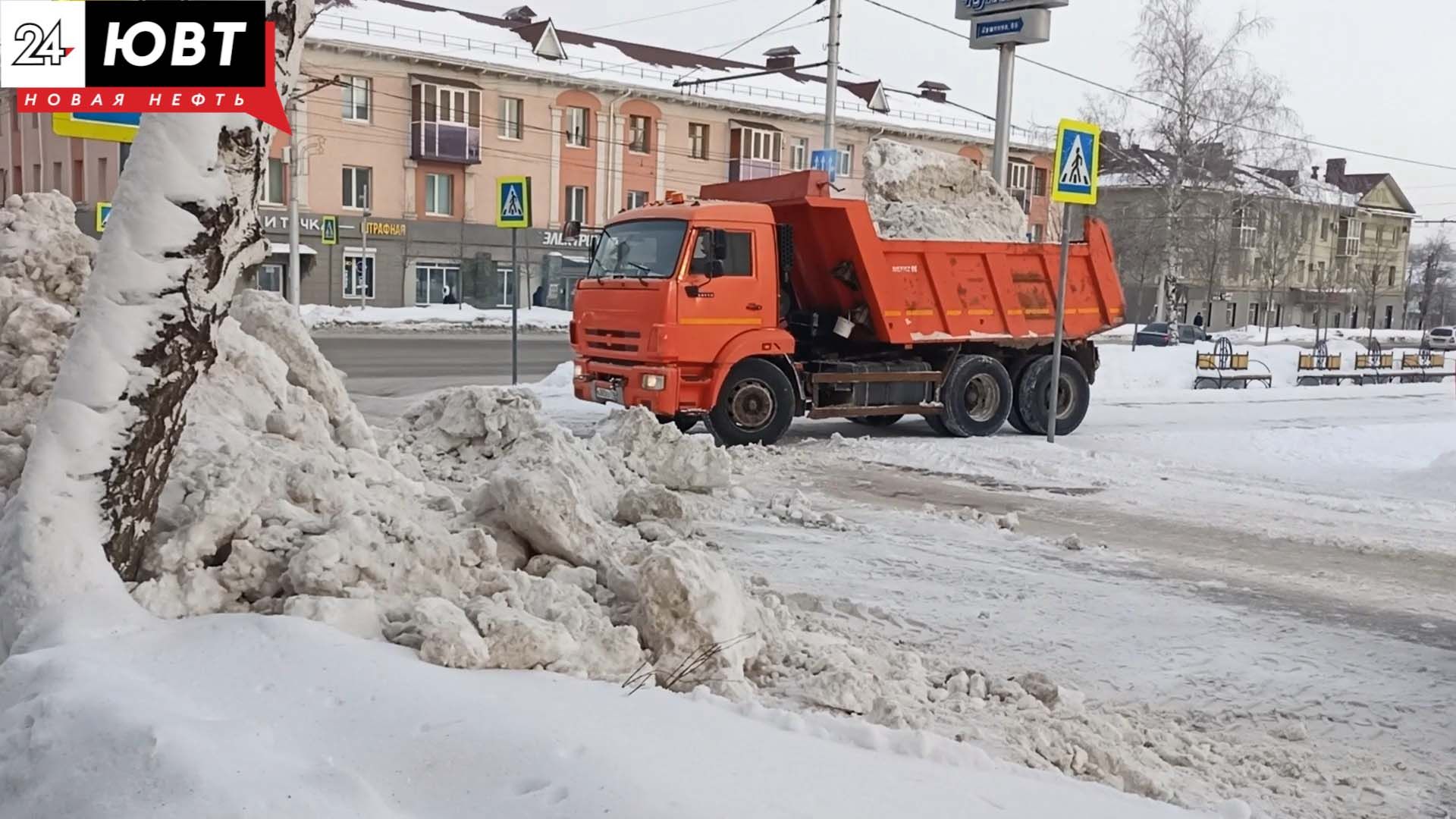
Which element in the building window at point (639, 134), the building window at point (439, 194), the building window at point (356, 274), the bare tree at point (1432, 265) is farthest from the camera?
the bare tree at point (1432, 265)

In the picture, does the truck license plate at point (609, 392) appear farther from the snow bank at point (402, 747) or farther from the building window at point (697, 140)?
the building window at point (697, 140)

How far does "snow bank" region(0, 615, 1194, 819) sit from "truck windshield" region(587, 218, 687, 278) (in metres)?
8.43

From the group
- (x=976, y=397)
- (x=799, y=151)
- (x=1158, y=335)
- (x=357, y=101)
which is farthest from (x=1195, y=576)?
(x=799, y=151)

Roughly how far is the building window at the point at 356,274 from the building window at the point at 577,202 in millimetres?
8316

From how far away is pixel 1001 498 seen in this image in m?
9.95

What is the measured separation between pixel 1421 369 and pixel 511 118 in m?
32.4

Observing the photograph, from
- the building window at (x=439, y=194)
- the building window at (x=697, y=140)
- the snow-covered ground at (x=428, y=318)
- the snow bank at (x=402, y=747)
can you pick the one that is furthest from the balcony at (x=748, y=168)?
the snow bank at (x=402, y=747)

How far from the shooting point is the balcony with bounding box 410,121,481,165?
1716 inches

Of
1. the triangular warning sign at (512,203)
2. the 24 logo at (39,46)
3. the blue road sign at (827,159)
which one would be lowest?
the triangular warning sign at (512,203)

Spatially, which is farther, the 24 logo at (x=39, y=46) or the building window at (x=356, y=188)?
the building window at (x=356, y=188)

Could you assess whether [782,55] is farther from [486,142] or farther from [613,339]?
[613,339]

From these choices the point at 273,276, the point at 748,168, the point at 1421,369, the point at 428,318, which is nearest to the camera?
the point at 1421,369

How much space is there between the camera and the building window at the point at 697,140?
50.3 meters

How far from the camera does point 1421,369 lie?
2873 cm
